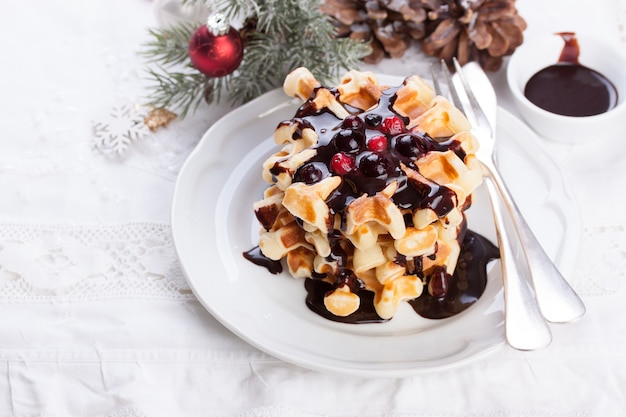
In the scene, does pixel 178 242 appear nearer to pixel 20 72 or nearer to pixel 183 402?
pixel 183 402

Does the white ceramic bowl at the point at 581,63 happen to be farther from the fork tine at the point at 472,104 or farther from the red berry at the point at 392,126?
the red berry at the point at 392,126

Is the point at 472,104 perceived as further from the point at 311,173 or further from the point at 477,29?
the point at 311,173

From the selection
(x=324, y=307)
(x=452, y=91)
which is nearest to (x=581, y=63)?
(x=452, y=91)

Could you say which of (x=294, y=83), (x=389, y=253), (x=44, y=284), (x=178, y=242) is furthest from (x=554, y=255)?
(x=44, y=284)

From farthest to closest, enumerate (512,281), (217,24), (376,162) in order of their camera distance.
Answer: (217,24)
(512,281)
(376,162)

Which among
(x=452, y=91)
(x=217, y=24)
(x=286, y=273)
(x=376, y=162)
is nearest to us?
(x=376, y=162)

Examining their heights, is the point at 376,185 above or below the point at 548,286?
above
